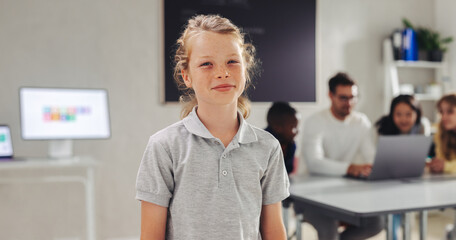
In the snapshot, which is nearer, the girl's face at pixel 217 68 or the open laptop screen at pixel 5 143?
the girl's face at pixel 217 68

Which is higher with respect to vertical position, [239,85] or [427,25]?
[427,25]

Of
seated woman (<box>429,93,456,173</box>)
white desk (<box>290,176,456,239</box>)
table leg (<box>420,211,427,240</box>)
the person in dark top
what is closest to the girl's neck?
white desk (<box>290,176,456,239</box>)

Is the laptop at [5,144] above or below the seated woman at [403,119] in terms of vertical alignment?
below

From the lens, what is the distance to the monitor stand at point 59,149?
2.82 metres

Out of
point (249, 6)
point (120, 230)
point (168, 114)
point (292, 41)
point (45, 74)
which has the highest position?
point (249, 6)

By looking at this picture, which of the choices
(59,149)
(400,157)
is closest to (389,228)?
(400,157)

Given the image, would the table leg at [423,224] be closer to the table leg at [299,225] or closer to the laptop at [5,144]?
the table leg at [299,225]

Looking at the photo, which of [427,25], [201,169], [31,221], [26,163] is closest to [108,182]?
[31,221]

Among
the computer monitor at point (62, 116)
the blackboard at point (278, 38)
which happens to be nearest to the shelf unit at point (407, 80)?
the blackboard at point (278, 38)

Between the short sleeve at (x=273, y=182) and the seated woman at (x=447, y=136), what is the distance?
1844 millimetres

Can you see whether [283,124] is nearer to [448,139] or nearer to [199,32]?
[199,32]

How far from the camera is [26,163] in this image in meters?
2.53

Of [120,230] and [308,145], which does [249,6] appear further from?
[120,230]

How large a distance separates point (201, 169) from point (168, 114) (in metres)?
2.60
